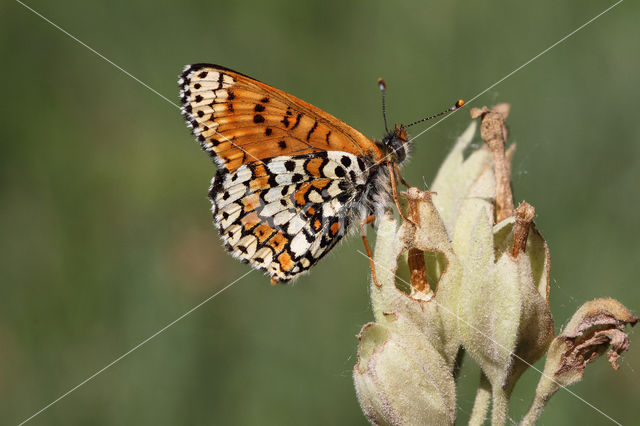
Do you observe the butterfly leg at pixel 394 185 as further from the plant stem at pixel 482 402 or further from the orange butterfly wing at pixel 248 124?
the plant stem at pixel 482 402

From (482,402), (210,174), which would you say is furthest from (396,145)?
(210,174)

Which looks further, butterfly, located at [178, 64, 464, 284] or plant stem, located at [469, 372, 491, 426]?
butterfly, located at [178, 64, 464, 284]

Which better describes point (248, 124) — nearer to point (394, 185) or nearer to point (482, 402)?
point (394, 185)

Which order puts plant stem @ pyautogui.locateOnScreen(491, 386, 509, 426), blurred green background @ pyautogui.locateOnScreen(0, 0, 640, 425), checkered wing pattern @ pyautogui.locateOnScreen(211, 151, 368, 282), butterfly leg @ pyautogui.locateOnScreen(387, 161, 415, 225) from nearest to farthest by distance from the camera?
plant stem @ pyautogui.locateOnScreen(491, 386, 509, 426), butterfly leg @ pyautogui.locateOnScreen(387, 161, 415, 225), checkered wing pattern @ pyautogui.locateOnScreen(211, 151, 368, 282), blurred green background @ pyautogui.locateOnScreen(0, 0, 640, 425)

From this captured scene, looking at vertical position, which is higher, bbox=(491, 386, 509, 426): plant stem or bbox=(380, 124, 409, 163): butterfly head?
bbox=(380, 124, 409, 163): butterfly head

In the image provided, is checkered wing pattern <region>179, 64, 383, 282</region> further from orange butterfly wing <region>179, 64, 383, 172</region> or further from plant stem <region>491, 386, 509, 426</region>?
plant stem <region>491, 386, 509, 426</region>

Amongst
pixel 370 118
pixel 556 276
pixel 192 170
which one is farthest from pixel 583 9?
pixel 192 170

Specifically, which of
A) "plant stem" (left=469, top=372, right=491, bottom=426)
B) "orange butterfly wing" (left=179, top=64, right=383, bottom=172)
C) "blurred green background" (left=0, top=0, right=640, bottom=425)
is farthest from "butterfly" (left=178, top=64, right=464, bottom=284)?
"blurred green background" (left=0, top=0, right=640, bottom=425)

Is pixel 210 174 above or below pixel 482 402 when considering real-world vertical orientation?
above

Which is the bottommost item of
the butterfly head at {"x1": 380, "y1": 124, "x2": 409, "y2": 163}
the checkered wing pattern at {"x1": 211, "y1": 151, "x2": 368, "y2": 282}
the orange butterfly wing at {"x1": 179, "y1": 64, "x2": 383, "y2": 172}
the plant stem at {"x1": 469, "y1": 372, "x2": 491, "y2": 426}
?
the plant stem at {"x1": 469, "y1": 372, "x2": 491, "y2": 426}
